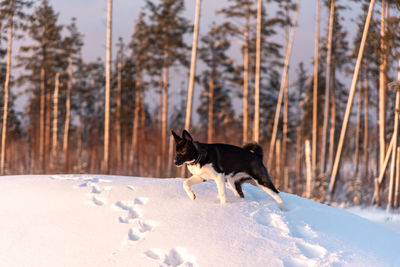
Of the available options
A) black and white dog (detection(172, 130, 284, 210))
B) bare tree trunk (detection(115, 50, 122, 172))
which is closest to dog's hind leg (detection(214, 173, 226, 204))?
black and white dog (detection(172, 130, 284, 210))

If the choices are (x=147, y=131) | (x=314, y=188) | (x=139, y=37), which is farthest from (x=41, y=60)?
(x=314, y=188)

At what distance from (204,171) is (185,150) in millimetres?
360

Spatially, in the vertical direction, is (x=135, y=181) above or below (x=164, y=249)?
above

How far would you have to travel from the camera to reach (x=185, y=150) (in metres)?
4.70

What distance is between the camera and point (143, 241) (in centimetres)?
456

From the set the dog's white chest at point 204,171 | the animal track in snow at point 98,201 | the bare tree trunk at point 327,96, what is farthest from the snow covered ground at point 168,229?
the bare tree trunk at point 327,96

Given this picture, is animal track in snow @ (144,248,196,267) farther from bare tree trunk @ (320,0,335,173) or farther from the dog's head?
bare tree trunk @ (320,0,335,173)

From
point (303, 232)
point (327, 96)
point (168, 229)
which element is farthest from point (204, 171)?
point (327, 96)

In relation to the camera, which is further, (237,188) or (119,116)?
(119,116)

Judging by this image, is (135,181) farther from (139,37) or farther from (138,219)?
(139,37)

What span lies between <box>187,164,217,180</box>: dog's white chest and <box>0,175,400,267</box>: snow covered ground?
544mm

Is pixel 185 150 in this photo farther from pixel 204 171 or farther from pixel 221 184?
pixel 221 184

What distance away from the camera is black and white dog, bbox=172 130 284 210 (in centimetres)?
475

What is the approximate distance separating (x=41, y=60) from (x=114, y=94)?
849cm
